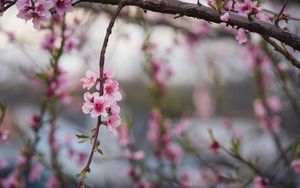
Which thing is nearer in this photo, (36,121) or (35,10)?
(35,10)

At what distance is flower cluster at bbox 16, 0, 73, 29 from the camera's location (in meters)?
1.80

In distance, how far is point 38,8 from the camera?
181 cm

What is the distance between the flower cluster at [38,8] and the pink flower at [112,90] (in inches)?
13.7

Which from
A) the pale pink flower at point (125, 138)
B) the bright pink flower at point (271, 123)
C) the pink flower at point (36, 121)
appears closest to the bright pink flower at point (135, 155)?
the pale pink flower at point (125, 138)

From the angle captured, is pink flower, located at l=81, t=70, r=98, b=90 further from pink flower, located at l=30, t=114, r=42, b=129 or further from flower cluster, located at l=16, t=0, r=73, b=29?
pink flower, located at l=30, t=114, r=42, b=129

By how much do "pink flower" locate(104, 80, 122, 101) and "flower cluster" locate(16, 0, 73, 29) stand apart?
1.14ft

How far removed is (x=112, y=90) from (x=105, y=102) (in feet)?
0.25

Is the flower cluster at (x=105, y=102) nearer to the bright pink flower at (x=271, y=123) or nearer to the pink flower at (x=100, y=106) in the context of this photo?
the pink flower at (x=100, y=106)

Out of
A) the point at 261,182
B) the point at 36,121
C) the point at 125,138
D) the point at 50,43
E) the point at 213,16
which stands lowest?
the point at 125,138

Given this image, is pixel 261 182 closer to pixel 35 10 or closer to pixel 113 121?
pixel 113 121

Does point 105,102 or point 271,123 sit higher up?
point 105,102

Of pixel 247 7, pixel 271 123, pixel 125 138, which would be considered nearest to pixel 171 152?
pixel 125 138

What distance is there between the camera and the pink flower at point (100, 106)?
169 centimetres

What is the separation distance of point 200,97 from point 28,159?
5463 millimetres
